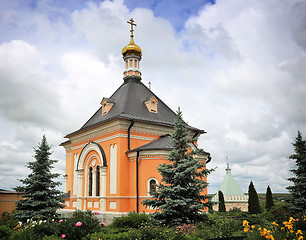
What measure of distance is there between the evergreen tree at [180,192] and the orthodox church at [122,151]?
4119mm

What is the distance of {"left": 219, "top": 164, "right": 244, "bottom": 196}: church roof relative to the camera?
29.8m

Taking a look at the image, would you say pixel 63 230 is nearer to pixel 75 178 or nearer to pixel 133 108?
pixel 133 108

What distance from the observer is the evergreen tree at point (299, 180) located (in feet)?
49.4

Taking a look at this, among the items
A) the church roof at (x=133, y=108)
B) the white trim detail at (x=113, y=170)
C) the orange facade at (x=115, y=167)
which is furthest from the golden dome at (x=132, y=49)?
the white trim detail at (x=113, y=170)

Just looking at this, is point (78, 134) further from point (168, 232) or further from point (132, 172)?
point (168, 232)

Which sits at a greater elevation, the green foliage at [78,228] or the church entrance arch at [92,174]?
the church entrance arch at [92,174]

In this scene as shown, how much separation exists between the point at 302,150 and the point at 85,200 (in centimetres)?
1379

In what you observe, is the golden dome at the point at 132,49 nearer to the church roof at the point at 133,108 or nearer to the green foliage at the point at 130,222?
the church roof at the point at 133,108

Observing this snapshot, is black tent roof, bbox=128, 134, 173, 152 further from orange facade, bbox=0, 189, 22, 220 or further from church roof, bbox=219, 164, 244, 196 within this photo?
church roof, bbox=219, 164, 244, 196

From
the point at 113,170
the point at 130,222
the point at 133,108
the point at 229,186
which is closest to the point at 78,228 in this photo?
the point at 130,222

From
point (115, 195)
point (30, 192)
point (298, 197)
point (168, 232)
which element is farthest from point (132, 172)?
point (298, 197)

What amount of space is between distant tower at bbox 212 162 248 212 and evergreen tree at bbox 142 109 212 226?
1830 centimetres

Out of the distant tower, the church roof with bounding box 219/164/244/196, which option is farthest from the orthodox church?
the church roof with bounding box 219/164/244/196

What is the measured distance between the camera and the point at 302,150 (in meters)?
15.9
